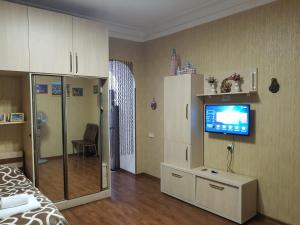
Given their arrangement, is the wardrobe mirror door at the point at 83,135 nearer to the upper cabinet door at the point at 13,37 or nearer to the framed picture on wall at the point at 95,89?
the framed picture on wall at the point at 95,89

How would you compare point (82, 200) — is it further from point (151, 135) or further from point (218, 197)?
point (218, 197)

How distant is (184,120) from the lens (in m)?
3.58

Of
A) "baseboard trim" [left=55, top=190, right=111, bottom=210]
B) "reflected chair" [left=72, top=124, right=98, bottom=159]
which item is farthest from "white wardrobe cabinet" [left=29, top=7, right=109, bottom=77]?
"baseboard trim" [left=55, top=190, right=111, bottom=210]

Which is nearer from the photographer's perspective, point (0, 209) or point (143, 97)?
point (0, 209)

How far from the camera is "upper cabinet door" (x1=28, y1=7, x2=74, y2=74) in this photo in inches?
117

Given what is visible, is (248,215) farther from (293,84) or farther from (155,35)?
(155,35)

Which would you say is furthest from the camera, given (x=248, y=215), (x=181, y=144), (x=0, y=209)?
(x=181, y=144)

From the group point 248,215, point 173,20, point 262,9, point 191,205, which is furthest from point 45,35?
point 248,215

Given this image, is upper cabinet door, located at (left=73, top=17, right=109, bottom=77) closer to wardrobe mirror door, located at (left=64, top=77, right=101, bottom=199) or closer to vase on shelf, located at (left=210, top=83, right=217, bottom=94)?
wardrobe mirror door, located at (left=64, top=77, right=101, bottom=199)

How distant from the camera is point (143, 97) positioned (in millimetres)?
4820

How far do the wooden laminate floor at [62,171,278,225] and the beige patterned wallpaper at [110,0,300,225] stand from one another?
0.49m

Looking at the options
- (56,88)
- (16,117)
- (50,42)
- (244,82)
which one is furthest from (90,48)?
(244,82)

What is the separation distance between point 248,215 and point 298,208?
0.55 meters

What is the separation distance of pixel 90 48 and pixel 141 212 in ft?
7.84
